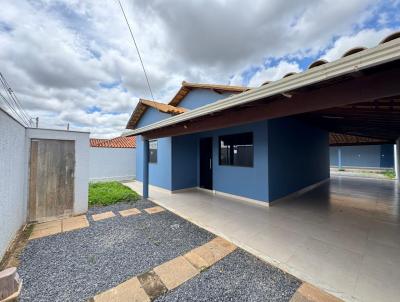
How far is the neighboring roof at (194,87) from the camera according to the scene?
722 cm

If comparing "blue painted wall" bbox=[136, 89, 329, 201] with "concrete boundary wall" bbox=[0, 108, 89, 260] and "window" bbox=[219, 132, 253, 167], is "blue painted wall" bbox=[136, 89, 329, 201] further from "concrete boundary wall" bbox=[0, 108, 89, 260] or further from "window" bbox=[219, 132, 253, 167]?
"concrete boundary wall" bbox=[0, 108, 89, 260]


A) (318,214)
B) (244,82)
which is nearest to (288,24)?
(244,82)

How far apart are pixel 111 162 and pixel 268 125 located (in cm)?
975

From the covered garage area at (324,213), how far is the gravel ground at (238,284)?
282 mm

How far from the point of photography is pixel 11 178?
325 centimetres

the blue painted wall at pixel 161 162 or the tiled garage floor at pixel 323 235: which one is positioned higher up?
the blue painted wall at pixel 161 162

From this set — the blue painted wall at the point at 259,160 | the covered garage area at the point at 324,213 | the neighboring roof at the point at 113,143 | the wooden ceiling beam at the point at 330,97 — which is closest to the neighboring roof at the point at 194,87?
the blue painted wall at the point at 259,160

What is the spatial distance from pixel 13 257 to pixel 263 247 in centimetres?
427

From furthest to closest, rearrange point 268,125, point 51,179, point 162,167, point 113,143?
1. point 113,143
2. point 162,167
3. point 268,125
4. point 51,179

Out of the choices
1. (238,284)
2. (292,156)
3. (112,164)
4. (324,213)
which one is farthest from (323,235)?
(112,164)

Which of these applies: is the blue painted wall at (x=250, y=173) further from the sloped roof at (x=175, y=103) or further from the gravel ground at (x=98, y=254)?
the gravel ground at (x=98, y=254)

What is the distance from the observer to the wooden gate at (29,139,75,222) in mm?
4391

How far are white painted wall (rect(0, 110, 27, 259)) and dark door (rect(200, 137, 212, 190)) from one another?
5890mm

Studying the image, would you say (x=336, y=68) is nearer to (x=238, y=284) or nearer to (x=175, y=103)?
(x=238, y=284)
